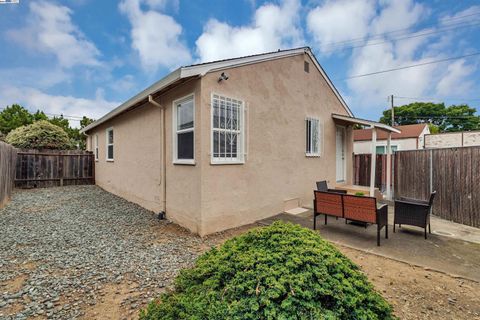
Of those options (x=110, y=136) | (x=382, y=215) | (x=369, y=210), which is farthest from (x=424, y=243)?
(x=110, y=136)

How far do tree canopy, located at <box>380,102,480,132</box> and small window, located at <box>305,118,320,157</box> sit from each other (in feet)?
123

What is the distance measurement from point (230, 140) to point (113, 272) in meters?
3.45

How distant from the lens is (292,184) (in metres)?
7.11

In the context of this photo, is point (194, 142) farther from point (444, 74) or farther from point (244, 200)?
point (444, 74)

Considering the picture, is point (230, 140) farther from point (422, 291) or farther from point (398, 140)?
point (398, 140)

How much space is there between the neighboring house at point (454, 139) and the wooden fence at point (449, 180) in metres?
15.6

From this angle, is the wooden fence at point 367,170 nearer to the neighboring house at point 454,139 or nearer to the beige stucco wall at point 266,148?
the beige stucco wall at point 266,148

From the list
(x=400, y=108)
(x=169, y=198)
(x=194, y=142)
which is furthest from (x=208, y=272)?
(x=400, y=108)

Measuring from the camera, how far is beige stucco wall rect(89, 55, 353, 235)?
5.02 meters

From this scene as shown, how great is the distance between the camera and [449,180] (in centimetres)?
623

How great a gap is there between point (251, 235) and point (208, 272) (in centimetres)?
51

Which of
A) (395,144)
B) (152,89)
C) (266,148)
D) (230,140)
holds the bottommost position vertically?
(266,148)

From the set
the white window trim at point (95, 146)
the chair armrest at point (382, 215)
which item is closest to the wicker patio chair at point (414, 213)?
the chair armrest at point (382, 215)

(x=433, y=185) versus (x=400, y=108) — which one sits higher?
(x=400, y=108)
